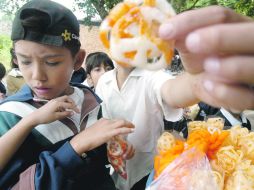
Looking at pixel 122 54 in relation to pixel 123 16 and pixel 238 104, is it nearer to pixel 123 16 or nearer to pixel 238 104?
pixel 123 16

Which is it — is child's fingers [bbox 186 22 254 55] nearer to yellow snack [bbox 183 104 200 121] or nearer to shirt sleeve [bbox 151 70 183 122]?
shirt sleeve [bbox 151 70 183 122]

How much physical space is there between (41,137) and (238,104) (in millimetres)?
690

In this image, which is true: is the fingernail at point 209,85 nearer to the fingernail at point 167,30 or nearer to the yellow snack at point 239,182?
the fingernail at point 167,30

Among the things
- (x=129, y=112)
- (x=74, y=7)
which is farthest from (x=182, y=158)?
(x=74, y=7)

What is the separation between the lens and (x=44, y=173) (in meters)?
0.78

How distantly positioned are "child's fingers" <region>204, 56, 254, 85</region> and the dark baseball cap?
693 mm

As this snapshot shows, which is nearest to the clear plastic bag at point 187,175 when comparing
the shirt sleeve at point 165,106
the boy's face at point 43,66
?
the shirt sleeve at point 165,106

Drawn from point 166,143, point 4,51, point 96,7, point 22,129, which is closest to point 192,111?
point 166,143

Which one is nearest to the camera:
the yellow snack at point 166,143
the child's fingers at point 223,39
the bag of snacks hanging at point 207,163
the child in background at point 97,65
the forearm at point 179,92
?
the child's fingers at point 223,39

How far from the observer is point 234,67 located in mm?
318

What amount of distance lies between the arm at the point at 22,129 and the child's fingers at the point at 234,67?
0.63 metres

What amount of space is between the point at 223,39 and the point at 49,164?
636 millimetres

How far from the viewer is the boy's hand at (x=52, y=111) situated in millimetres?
839

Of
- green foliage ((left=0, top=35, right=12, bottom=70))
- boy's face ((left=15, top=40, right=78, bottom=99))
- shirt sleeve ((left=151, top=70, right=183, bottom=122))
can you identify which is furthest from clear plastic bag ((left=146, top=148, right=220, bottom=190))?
green foliage ((left=0, top=35, right=12, bottom=70))
